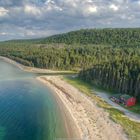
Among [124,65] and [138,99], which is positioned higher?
[124,65]

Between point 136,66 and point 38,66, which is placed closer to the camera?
point 136,66

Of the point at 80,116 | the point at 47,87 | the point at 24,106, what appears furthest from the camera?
the point at 47,87

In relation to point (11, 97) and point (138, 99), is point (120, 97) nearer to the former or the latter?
point (138, 99)

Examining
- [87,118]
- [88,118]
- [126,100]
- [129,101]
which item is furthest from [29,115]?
[129,101]

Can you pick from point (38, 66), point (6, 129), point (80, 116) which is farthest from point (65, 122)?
point (38, 66)

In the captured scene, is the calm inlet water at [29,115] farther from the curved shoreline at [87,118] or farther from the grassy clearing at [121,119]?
the grassy clearing at [121,119]

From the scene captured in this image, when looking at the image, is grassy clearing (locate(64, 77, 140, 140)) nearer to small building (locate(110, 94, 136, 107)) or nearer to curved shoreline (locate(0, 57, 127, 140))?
curved shoreline (locate(0, 57, 127, 140))

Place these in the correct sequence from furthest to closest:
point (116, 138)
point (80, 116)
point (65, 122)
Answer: point (80, 116) < point (65, 122) < point (116, 138)
